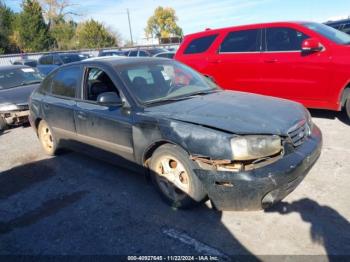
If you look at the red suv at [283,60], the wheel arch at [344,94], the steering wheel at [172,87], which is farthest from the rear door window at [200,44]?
the steering wheel at [172,87]

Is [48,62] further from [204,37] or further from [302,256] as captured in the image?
[302,256]

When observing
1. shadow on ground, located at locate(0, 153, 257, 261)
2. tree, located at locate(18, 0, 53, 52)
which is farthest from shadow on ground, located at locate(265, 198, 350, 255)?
tree, located at locate(18, 0, 53, 52)

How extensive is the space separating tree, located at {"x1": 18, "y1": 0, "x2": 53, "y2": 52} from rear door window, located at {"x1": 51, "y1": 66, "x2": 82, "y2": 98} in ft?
137

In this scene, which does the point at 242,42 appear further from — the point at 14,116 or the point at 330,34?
the point at 14,116

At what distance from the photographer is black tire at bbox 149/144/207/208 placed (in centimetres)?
309

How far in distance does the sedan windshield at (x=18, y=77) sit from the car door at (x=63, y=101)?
4.01 meters

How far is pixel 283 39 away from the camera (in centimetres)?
619

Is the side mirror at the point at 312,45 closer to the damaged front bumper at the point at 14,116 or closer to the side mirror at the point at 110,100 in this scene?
the side mirror at the point at 110,100

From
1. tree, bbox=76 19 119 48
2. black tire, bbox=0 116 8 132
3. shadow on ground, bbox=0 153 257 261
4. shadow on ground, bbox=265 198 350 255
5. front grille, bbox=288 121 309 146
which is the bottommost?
shadow on ground, bbox=265 198 350 255

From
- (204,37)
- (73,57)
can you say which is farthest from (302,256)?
(73,57)

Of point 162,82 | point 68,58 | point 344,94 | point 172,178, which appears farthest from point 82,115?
point 68,58

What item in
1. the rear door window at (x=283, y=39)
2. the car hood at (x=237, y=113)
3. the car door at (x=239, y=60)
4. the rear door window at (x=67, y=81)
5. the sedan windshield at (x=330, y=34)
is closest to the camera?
the car hood at (x=237, y=113)

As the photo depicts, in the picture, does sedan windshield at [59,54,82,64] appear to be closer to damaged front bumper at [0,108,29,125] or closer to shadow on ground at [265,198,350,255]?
damaged front bumper at [0,108,29,125]

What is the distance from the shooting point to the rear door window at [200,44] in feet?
24.0
